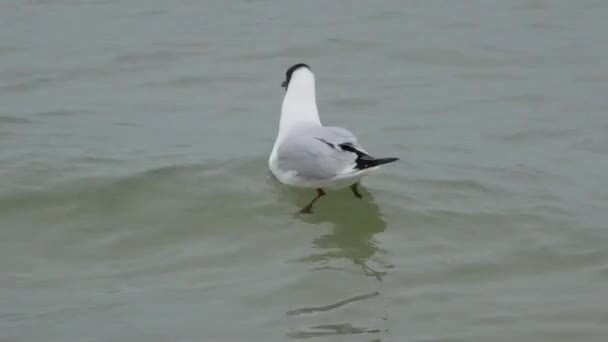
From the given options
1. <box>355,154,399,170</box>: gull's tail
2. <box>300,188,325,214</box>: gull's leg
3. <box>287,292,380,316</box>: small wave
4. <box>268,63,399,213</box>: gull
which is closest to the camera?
<box>287,292,380,316</box>: small wave

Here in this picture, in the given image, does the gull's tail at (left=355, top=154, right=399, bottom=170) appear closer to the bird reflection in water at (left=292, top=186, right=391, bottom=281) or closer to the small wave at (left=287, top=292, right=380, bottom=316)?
the bird reflection in water at (left=292, top=186, right=391, bottom=281)

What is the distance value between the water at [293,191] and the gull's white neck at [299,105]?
453 millimetres

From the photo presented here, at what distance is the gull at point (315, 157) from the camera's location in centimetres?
779

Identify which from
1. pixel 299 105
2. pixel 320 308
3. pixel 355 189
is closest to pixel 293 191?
pixel 355 189

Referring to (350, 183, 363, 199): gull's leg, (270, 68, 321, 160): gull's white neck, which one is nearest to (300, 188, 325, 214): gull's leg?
(350, 183, 363, 199): gull's leg

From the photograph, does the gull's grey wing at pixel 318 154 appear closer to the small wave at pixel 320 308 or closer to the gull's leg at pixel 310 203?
the gull's leg at pixel 310 203

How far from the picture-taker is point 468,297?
6664mm

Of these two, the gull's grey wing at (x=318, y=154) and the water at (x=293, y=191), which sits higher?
the gull's grey wing at (x=318, y=154)

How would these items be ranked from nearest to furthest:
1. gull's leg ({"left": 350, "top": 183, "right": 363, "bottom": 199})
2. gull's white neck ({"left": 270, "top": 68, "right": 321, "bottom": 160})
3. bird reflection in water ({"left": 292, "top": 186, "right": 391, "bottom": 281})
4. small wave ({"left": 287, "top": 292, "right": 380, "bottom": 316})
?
small wave ({"left": 287, "top": 292, "right": 380, "bottom": 316}), bird reflection in water ({"left": 292, "top": 186, "right": 391, "bottom": 281}), gull's leg ({"left": 350, "top": 183, "right": 363, "bottom": 199}), gull's white neck ({"left": 270, "top": 68, "right": 321, "bottom": 160})

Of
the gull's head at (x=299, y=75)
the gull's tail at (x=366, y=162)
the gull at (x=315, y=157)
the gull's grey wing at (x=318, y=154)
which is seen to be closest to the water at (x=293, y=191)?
the gull at (x=315, y=157)

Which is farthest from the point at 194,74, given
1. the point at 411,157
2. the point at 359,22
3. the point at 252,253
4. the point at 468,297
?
the point at 468,297

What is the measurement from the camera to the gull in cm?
779

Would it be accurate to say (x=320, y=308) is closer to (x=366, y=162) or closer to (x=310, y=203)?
(x=366, y=162)

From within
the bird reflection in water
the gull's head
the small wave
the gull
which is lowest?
the bird reflection in water
